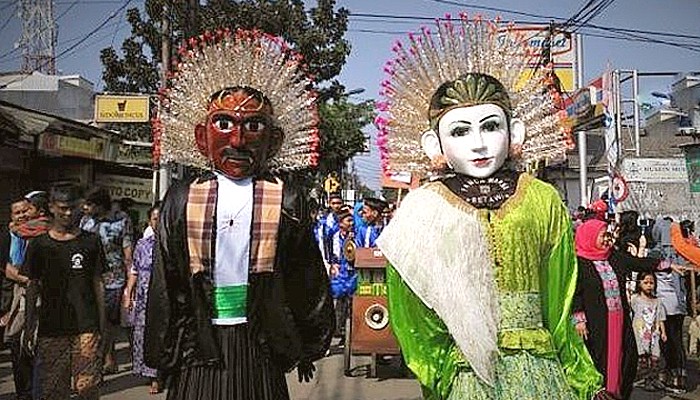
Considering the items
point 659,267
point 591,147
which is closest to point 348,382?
point 659,267

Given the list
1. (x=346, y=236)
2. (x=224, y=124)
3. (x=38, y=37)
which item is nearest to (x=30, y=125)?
(x=346, y=236)

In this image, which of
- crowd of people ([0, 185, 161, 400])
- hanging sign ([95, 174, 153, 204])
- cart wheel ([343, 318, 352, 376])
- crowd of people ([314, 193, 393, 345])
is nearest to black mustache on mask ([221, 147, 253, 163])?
crowd of people ([0, 185, 161, 400])

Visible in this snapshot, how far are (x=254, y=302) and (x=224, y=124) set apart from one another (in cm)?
84

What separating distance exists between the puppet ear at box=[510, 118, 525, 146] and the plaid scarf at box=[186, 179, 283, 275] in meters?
1.08

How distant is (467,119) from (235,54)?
4.20 ft

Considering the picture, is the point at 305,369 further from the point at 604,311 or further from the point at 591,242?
the point at 591,242

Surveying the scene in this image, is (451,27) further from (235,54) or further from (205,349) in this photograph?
(205,349)

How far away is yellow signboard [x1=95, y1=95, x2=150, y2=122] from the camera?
14422 millimetres

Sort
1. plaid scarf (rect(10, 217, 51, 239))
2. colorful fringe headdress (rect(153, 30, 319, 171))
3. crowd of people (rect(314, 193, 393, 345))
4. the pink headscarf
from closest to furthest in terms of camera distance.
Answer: colorful fringe headdress (rect(153, 30, 319, 171)) → the pink headscarf → plaid scarf (rect(10, 217, 51, 239)) → crowd of people (rect(314, 193, 393, 345))

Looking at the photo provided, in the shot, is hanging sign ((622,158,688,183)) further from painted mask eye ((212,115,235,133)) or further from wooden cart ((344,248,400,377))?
painted mask eye ((212,115,235,133))

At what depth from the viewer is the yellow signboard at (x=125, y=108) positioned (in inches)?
568

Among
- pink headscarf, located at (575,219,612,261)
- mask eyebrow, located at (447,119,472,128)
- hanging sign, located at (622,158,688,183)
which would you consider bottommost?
pink headscarf, located at (575,219,612,261)

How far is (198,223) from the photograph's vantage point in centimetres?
347

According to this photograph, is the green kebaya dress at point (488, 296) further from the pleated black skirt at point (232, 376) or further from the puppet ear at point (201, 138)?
the puppet ear at point (201, 138)
